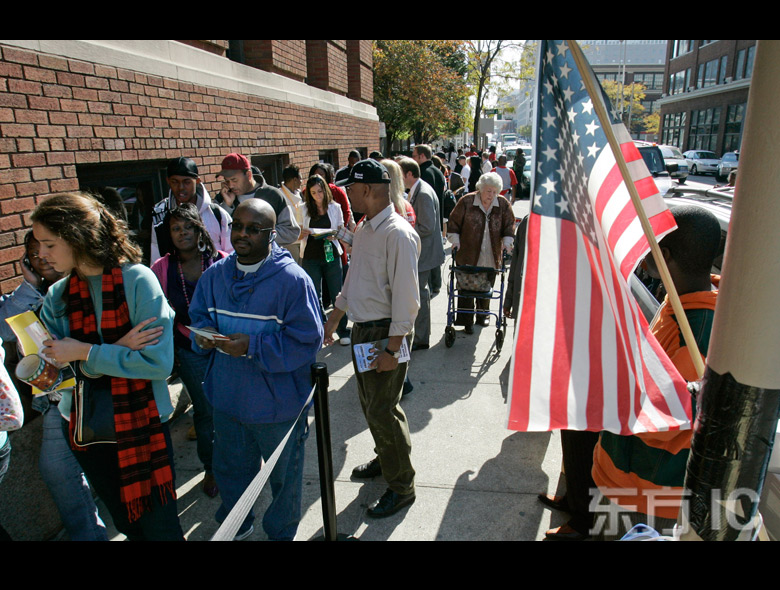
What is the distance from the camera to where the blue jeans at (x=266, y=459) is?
2734mm

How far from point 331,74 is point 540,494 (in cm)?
973

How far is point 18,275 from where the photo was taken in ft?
11.6

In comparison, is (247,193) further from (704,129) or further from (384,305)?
(704,129)

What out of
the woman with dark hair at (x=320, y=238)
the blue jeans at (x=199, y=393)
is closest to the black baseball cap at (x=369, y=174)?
the blue jeans at (x=199, y=393)

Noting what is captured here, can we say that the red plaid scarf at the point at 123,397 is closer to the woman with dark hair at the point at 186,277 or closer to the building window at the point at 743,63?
the woman with dark hair at the point at 186,277

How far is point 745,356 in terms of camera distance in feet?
3.94

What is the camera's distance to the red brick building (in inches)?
138

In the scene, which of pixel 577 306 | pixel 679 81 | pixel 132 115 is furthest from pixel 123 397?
pixel 679 81

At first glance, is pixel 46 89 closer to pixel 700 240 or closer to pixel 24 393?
pixel 24 393

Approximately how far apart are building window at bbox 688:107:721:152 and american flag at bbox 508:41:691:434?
53496mm

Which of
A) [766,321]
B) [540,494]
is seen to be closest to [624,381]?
[766,321]

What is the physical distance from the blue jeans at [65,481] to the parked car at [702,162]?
127ft

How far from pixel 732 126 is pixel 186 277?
51.3 meters
